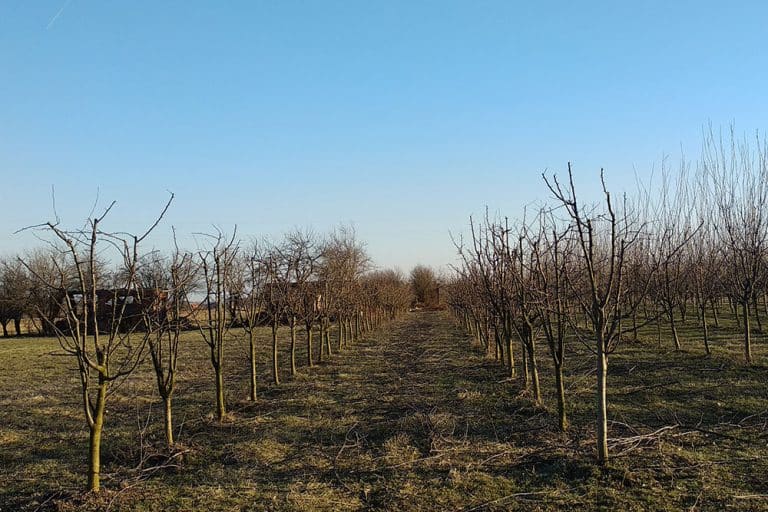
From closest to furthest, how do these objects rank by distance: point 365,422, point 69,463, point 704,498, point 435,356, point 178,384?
point 704,498
point 69,463
point 365,422
point 178,384
point 435,356

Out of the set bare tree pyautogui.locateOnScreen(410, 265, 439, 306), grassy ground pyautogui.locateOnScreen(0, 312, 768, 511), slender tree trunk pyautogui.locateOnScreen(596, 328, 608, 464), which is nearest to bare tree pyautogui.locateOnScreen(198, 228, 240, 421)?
grassy ground pyautogui.locateOnScreen(0, 312, 768, 511)

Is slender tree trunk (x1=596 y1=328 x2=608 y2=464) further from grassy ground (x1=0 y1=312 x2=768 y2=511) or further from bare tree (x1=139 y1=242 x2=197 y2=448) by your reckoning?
bare tree (x1=139 y1=242 x2=197 y2=448)

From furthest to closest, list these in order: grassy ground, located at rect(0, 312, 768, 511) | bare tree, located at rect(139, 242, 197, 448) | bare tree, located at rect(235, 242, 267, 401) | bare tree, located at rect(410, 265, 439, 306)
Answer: bare tree, located at rect(410, 265, 439, 306), bare tree, located at rect(235, 242, 267, 401), bare tree, located at rect(139, 242, 197, 448), grassy ground, located at rect(0, 312, 768, 511)

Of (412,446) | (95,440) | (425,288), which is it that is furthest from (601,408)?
(425,288)

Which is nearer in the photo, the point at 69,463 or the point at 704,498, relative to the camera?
the point at 704,498

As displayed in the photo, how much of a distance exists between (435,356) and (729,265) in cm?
850

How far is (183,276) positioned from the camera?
21.4 ft

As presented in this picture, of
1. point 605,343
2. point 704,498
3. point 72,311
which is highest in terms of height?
point 72,311

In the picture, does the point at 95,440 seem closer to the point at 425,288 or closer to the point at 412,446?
the point at 412,446

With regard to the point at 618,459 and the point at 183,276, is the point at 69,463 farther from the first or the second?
the point at 618,459

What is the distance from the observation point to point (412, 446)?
5.95m

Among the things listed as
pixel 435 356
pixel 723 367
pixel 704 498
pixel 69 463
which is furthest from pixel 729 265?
pixel 69 463

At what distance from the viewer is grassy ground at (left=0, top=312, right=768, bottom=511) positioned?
4.50m

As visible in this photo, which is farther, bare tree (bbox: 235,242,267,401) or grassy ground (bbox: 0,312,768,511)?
bare tree (bbox: 235,242,267,401)
